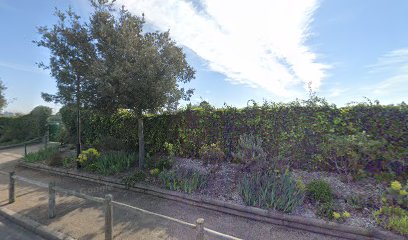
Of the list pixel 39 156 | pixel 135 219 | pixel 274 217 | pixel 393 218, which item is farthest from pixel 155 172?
pixel 39 156

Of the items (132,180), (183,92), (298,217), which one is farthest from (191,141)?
(298,217)

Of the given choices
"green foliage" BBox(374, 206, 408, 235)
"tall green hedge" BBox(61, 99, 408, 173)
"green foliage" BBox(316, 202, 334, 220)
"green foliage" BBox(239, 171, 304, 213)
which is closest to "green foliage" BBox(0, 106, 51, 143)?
"tall green hedge" BBox(61, 99, 408, 173)

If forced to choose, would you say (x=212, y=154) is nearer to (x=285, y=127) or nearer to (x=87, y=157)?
(x=285, y=127)

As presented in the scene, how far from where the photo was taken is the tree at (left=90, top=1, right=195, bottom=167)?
6527mm

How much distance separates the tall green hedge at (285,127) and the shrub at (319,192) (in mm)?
1341

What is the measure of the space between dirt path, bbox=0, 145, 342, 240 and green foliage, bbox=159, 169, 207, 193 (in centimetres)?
40

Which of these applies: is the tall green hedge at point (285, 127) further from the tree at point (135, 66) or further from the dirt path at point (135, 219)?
the dirt path at point (135, 219)

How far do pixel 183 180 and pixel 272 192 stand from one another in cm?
226

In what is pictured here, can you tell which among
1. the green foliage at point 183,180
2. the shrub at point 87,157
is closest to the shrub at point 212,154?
the green foliage at point 183,180

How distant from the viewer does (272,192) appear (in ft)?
15.8

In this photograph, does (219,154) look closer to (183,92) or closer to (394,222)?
(183,92)

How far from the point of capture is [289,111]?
6500 millimetres

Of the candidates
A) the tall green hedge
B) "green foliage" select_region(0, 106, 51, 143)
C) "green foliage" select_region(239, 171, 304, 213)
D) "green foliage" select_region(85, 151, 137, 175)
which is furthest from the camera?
"green foliage" select_region(0, 106, 51, 143)

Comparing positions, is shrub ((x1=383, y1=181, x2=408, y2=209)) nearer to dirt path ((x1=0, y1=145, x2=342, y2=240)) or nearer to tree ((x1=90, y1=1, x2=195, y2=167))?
dirt path ((x1=0, y1=145, x2=342, y2=240))
